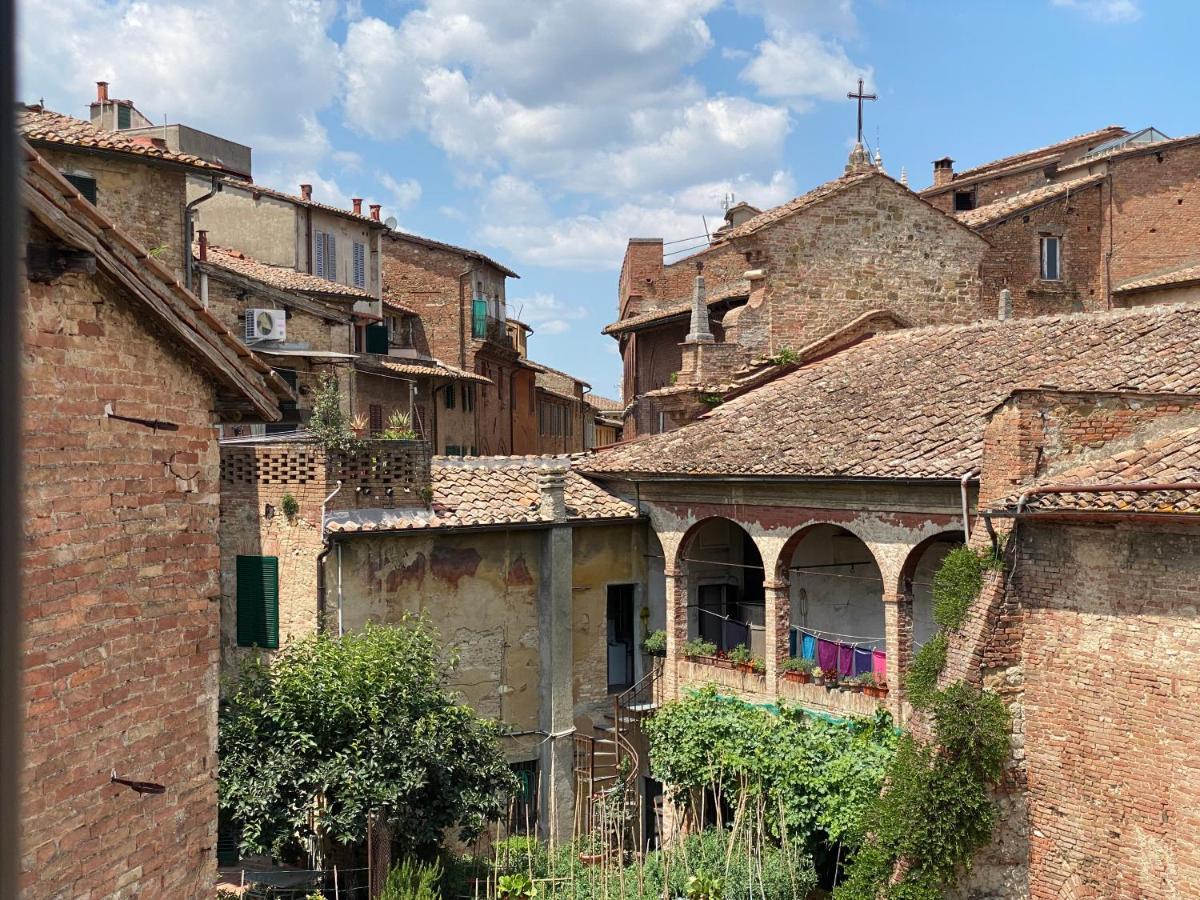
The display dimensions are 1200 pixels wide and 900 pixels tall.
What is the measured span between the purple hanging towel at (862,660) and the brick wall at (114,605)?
11.5 metres

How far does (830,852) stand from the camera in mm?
17266

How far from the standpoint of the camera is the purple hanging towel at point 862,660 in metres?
19.0

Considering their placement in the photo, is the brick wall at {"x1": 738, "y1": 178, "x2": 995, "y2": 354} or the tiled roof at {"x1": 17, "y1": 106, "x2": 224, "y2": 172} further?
the brick wall at {"x1": 738, "y1": 178, "x2": 995, "y2": 354}

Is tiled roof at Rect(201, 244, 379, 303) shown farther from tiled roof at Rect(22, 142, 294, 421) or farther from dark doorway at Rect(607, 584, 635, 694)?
tiled roof at Rect(22, 142, 294, 421)

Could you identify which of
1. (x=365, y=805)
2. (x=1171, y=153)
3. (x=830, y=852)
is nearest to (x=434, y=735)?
(x=365, y=805)

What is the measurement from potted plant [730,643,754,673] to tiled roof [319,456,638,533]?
9.87 ft

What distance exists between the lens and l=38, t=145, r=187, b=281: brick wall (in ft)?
71.7

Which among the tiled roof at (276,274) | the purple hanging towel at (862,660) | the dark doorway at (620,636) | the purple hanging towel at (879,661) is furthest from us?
the tiled roof at (276,274)

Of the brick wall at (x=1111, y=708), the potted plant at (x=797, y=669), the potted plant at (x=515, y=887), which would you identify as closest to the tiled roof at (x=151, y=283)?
the potted plant at (x=515, y=887)

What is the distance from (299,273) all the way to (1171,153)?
22793mm

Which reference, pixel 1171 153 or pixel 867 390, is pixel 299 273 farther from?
pixel 1171 153

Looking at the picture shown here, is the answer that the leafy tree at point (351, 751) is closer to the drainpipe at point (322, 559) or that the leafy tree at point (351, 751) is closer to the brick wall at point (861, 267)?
the drainpipe at point (322, 559)

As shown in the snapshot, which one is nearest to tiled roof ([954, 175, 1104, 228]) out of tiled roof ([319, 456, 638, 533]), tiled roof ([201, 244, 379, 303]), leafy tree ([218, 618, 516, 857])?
tiled roof ([319, 456, 638, 533])

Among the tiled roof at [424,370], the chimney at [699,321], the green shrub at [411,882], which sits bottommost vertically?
the green shrub at [411,882]
